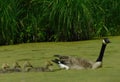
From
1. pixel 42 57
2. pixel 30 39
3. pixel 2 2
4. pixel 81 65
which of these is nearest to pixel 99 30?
pixel 30 39

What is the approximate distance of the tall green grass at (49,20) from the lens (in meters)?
17.2

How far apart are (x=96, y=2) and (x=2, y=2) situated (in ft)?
10.8

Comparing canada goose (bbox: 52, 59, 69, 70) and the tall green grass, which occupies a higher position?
the tall green grass

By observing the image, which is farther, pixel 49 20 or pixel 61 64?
pixel 49 20

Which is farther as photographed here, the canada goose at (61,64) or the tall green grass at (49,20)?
the tall green grass at (49,20)

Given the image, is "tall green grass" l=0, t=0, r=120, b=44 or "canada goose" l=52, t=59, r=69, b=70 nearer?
"canada goose" l=52, t=59, r=69, b=70

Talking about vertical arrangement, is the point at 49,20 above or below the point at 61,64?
above

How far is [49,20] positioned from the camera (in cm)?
1781

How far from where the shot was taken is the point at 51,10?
17.7 meters

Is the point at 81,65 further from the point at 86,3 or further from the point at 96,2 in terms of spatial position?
the point at 96,2

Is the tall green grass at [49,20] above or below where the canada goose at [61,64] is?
above

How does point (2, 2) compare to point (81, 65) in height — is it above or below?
above

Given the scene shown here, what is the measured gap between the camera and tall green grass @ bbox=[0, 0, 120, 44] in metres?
17.2

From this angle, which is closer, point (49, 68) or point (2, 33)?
point (49, 68)
